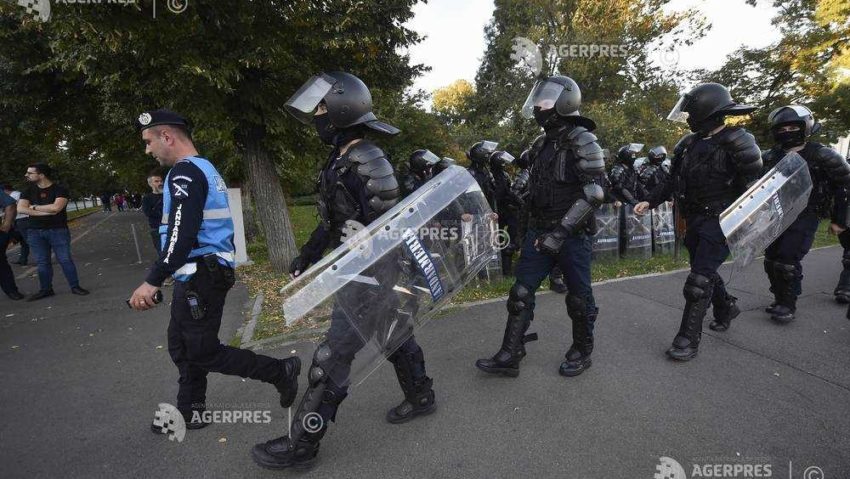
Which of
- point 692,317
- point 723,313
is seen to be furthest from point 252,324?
point 723,313

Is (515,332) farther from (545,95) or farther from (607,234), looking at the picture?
(607,234)

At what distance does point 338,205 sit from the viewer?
222 cm

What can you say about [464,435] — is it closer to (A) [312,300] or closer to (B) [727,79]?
(A) [312,300]

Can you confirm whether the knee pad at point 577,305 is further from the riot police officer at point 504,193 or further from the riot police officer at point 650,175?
the riot police officer at point 650,175

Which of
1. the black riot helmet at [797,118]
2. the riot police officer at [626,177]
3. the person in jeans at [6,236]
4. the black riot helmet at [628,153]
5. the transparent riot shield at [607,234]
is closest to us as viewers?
the black riot helmet at [797,118]

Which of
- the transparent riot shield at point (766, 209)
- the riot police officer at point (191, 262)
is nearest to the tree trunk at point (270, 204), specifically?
the riot police officer at point (191, 262)

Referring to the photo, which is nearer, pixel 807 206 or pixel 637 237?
pixel 807 206

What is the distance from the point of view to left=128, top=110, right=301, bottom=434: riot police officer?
2.24 meters

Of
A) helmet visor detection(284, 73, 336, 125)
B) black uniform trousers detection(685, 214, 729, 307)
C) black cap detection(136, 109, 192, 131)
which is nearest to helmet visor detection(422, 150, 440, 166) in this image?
black uniform trousers detection(685, 214, 729, 307)

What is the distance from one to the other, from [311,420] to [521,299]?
5.27ft

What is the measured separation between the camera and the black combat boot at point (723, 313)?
3.68 meters

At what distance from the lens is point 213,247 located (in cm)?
242

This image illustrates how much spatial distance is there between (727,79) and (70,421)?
67.4 feet

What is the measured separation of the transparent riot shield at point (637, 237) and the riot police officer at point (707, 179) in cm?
371
